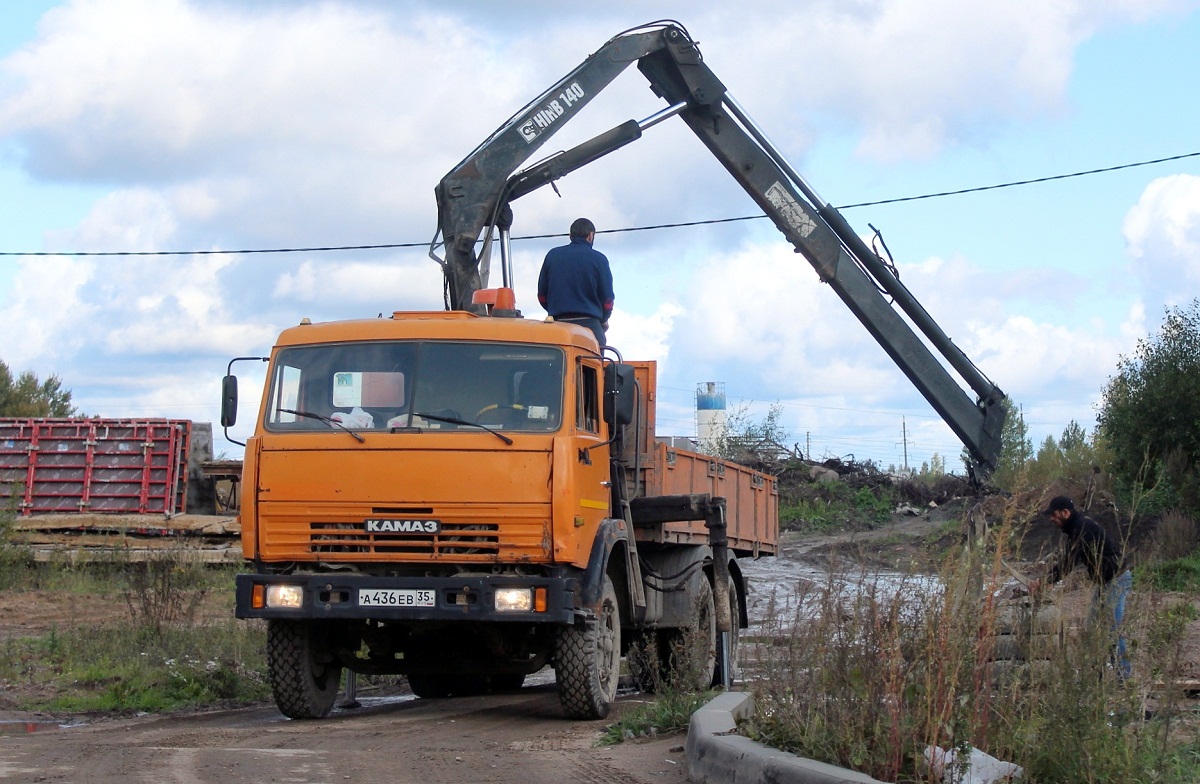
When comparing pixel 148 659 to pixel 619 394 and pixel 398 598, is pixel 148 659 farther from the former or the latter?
pixel 619 394

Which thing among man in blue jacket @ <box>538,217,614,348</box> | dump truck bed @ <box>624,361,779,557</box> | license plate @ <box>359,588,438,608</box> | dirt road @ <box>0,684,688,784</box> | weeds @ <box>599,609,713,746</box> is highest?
man in blue jacket @ <box>538,217,614,348</box>

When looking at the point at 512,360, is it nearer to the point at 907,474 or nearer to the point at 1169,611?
the point at 1169,611

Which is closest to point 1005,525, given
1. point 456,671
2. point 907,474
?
point 456,671

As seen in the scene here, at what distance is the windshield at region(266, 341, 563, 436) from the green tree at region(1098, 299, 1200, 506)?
20.4 m

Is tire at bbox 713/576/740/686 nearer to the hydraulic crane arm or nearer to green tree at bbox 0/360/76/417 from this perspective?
the hydraulic crane arm

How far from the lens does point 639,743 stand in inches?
326

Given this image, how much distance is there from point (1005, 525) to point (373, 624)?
528cm

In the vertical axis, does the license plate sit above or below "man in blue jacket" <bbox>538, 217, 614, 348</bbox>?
below

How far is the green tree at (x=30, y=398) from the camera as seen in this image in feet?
160

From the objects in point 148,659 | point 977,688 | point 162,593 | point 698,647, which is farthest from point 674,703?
point 162,593

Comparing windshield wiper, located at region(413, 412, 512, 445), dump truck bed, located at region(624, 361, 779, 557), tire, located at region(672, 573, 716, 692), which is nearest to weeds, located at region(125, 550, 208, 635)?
tire, located at region(672, 573, 716, 692)

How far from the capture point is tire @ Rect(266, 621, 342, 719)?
9453 mm

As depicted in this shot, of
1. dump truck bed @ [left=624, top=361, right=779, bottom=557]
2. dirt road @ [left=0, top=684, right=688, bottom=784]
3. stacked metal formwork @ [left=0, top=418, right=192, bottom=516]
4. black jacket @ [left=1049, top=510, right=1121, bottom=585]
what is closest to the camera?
dirt road @ [left=0, top=684, right=688, bottom=784]

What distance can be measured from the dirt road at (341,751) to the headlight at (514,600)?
81cm
